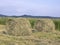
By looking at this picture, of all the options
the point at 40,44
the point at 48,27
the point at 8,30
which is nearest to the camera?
the point at 40,44

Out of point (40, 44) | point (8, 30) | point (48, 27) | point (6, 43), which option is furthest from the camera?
point (48, 27)

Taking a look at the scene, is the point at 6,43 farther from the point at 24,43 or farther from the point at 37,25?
the point at 37,25

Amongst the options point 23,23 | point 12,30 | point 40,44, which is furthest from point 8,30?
point 40,44

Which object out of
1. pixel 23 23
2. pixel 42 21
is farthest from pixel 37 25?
pixel 23 23

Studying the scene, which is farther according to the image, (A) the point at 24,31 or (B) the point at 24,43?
(A) the point at 24,31

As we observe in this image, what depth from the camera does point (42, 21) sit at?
3138 centimetres

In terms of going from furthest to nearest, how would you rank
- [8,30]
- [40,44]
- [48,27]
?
1. [48,27]
2. [8,30]
3. [40,44]

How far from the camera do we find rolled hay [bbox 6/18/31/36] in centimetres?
2336

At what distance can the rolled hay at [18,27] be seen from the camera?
2336cm

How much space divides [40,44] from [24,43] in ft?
3.34

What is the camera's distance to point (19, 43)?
12.5 meters

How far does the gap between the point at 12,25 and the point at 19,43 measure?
11.9 meters

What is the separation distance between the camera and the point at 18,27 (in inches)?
949

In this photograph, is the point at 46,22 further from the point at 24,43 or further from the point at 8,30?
the point at 24,43
